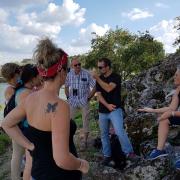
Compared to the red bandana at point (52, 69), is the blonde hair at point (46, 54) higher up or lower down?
higher up

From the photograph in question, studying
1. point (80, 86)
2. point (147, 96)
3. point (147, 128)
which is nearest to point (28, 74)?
point (80, 86)

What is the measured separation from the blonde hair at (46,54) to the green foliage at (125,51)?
37852 millimetres

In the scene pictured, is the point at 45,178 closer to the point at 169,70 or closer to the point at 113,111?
the point at 113,111

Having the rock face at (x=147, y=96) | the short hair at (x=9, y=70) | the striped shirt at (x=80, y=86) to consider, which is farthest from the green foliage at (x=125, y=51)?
the short hair at (x=9, y=70)

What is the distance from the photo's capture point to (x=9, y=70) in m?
5.95

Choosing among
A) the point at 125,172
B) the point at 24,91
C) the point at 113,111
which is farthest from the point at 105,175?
the point at 24,91

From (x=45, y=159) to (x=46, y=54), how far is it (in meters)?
0.78

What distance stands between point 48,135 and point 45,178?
1.14 feet

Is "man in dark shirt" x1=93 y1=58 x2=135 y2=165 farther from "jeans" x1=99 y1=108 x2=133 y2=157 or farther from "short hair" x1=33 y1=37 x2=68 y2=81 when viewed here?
"short hair" x1=33 y1=37 x2=68 y2=81

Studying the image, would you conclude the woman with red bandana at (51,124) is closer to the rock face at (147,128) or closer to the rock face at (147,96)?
the rock face at (147,128)

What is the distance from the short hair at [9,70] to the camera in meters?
5.91

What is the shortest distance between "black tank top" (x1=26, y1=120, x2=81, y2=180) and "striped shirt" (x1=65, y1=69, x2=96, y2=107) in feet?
18.8

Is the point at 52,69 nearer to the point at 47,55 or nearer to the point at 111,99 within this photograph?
the point at 47,55

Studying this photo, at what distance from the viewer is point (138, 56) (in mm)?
42938
